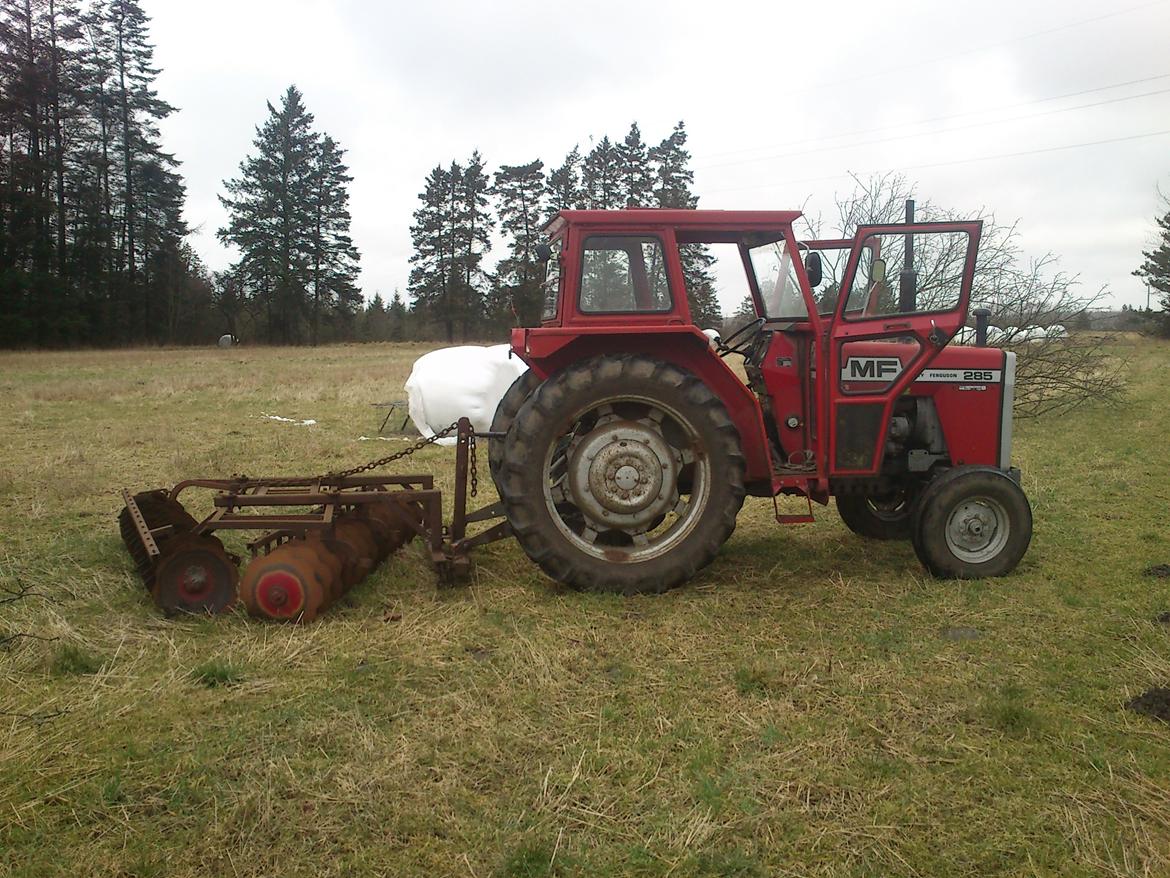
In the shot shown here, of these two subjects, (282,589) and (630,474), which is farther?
(630,474)

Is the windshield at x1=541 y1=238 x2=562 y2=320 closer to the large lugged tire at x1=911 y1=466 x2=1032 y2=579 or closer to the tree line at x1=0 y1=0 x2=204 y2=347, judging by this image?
the large lugged tire at x1=911 y1=466 x2=1032 y2=579

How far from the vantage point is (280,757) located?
290 centimetres

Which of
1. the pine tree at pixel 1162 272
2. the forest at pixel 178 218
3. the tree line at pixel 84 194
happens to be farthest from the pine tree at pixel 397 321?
the pine tree at pixel 1162 272

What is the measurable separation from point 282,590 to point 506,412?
1856mm

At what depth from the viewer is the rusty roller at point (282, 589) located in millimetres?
4164

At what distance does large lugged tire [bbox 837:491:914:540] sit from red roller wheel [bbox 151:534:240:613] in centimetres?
394

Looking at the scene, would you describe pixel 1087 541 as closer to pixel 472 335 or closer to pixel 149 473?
pixel 149 473

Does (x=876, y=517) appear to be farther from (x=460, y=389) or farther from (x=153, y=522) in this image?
(x=460, y=389)

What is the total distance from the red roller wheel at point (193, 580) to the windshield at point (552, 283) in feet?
7.65

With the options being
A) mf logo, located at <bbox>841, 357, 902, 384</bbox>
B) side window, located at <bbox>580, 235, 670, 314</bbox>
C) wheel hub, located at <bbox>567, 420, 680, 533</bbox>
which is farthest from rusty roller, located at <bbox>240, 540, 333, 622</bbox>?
mf logo, located at <bbox>841, 357, 902, 384</bbox>

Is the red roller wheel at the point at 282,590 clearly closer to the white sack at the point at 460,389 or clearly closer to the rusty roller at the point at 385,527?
the rusty roller at the point at 385,527

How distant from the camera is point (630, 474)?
4.73m

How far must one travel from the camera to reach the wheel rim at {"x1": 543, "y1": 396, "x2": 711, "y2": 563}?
15.5 feet

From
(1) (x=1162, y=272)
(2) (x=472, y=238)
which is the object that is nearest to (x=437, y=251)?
(2) (x=472, y=238)
